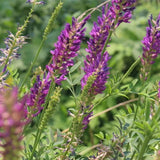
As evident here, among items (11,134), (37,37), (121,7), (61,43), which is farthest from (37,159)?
(37,37)

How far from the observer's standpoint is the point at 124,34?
5391 millimetres

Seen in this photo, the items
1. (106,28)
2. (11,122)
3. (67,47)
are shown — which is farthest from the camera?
(106,28)

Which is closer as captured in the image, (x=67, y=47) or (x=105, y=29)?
(x=67, y=47)

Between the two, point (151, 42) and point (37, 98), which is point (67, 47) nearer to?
point (37, 98)

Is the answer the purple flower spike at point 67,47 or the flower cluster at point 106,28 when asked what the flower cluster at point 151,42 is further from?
the purple flower spike at point 67,47

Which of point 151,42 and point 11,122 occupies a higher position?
point 11,122

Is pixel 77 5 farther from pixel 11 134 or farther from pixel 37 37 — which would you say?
pixel 11 134

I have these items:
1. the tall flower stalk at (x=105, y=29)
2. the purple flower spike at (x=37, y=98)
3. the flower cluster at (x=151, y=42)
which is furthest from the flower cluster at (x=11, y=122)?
the flower cluster at (x=151, y=42)

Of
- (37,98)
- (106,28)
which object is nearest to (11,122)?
(37,98)

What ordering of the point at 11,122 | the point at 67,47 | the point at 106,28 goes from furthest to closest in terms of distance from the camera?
the point at 106,28
the point at 67,47
the point at 11,122

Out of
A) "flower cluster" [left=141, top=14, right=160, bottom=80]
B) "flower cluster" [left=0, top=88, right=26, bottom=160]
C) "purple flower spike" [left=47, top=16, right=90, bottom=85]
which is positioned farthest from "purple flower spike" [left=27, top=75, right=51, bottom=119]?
"flower cluster" [left=0, top=88, right=26, bottom=160]

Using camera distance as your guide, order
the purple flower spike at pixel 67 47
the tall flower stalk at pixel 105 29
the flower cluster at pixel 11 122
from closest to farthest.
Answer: the flower cluster at pixel 11 122 < the purple flower spike at pixel 67 47 < the tall flower stalk at pixel 105 29

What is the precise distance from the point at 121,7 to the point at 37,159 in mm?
587

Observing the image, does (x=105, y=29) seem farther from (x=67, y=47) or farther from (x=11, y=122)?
(x=11, y=122)
